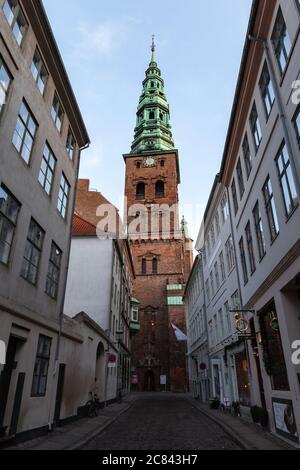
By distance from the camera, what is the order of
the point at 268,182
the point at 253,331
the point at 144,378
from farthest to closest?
the point at 144,378
the point at 253,331
the point at 268,182

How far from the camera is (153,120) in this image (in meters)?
67.8

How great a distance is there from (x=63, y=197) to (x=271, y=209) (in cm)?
882

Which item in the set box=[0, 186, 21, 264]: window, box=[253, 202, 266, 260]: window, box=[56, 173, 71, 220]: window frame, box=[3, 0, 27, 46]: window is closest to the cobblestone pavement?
box=[0, 186, 21, 264]: window

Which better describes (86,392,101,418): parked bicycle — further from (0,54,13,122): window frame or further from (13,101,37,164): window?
(0,54,13,122): window frame

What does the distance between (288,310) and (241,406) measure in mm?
9670

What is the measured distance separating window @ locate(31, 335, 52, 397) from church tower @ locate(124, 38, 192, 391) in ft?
127

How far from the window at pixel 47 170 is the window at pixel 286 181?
829cm

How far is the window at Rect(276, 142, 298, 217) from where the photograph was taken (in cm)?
990

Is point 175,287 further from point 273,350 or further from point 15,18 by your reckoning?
point 15,18

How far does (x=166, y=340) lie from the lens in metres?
51.9

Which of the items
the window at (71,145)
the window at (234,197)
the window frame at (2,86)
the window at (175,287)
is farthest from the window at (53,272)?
the window at (175,287)
